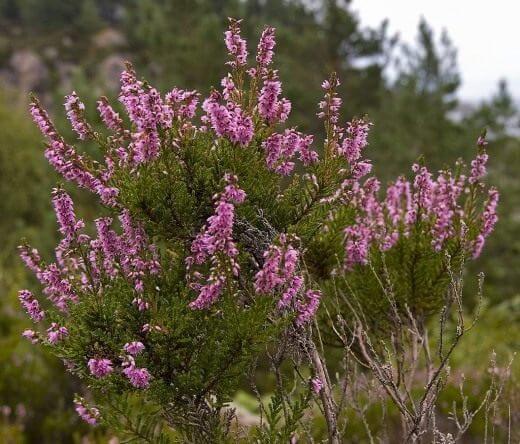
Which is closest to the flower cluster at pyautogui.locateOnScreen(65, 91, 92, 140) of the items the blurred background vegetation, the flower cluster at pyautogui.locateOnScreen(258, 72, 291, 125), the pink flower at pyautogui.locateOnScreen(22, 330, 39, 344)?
the flower cluster at pyautogui.locateOnScreen(258, 72, 291, 125)

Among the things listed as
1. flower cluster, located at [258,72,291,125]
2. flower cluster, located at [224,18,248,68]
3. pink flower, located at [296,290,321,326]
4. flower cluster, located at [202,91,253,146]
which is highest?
flower cluster, located at [224,18,248,68]

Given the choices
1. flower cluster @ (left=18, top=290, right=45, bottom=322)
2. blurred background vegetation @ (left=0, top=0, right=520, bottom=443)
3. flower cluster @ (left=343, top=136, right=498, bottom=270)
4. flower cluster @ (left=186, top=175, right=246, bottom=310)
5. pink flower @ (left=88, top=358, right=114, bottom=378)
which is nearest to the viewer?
flower cluster @ (left=186, top=175, right=246, bottom=310)

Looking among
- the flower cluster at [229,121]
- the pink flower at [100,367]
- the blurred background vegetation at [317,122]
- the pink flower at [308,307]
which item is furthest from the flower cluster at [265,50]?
the blurred background vegetation at [317,122]

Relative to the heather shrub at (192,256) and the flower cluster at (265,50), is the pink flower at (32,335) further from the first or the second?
the flower cluster at (265,50)

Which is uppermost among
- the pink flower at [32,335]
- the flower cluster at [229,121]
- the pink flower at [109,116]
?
the pink flower at [109,116]

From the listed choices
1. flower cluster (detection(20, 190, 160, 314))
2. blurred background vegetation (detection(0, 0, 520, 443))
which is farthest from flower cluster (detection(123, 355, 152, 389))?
blurred background vegetation (detection(0, 0, 520, 443))

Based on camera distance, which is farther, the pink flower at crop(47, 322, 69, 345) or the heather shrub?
the pink flower at crop(47, 322, 69, 345)

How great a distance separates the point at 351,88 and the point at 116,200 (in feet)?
52.3

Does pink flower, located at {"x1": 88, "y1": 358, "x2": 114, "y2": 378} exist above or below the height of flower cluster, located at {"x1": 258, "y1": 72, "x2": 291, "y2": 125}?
below

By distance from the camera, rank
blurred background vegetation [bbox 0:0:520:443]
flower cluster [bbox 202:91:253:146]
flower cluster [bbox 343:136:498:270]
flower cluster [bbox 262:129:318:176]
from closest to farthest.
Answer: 1. flower cluster [bbox 202:91:253:146]
2. flower cluster [bbox 262:129:318:176]
3. flower cluster [bbox 343:136:498:270]
4. blurred background vegetation [bbox 0:0:520:443]

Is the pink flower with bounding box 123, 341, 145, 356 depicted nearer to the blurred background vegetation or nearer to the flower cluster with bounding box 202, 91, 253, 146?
the flower cluster with bounding box 202, 91, 253, 146

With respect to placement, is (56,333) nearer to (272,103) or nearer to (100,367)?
(100,367)

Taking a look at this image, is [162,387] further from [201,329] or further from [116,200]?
[116,200]

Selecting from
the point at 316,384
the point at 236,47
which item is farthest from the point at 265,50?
the point at 316,384
